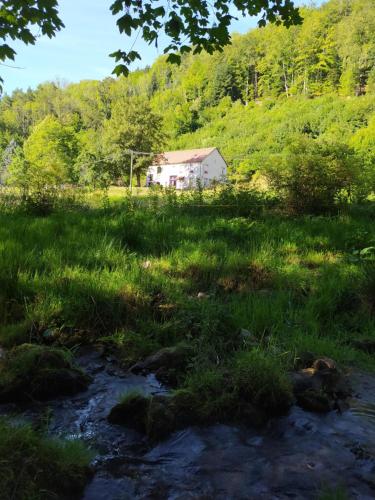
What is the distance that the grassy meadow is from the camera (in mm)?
4512

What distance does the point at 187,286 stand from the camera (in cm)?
595

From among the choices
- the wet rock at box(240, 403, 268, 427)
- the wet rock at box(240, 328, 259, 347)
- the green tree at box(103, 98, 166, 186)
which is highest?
the green tree at box(103, 98, 166, 186)

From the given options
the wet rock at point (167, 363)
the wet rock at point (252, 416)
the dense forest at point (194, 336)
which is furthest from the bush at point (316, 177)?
the wet rock at point (252, 416)

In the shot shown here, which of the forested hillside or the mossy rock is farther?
the forested hillside

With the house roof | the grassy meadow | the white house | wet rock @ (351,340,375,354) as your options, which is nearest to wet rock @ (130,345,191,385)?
the grassy meadow

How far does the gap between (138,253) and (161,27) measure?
349cm

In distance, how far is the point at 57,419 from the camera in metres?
3.18

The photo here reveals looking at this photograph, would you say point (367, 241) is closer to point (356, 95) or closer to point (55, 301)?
point (55, 301)

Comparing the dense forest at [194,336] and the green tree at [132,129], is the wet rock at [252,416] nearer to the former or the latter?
the dense forest at [194,336]

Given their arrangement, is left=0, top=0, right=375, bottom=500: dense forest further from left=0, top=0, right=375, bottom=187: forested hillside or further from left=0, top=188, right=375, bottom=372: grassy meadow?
left=0, top=0, right=375, bottom=187: forested hillside

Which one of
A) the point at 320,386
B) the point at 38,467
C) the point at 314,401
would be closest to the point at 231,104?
the point at 320,386

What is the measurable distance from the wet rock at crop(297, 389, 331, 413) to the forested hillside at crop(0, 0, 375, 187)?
149 ft

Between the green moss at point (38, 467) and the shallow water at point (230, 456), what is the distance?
0.42 ft

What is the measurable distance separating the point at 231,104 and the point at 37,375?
134802mm
